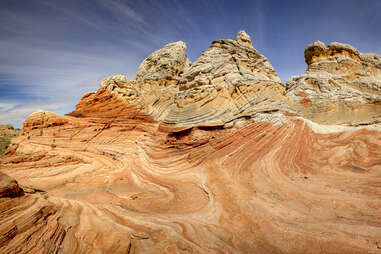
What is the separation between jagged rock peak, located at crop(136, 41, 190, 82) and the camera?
10.2m

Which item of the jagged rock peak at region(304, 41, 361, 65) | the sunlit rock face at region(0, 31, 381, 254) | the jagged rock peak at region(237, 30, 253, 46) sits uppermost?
the jagged rock peak at region(304, 41, 361, 65)

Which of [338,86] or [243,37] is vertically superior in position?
[243,37]

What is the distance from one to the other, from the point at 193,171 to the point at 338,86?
15.3 m

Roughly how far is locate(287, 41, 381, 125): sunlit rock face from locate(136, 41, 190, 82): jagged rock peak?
749 centimetres

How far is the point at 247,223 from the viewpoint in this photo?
3004 mm

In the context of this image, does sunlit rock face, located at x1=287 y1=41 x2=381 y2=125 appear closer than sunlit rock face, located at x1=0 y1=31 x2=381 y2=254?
No

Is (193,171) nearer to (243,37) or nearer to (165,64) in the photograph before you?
(165,64)

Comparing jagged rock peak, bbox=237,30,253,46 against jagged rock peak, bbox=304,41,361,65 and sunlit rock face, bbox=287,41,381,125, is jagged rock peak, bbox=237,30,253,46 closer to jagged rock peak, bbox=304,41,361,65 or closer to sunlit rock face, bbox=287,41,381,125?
sunlit rock face, bbox=287,41,381,125

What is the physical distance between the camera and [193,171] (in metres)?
5.23

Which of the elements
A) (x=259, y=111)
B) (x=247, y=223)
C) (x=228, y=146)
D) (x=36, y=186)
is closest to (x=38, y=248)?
(x=247, y=223)

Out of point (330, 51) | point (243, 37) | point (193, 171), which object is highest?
point (330, 51)

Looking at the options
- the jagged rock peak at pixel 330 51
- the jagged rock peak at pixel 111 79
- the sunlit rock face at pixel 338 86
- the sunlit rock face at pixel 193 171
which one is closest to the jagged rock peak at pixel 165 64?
the sunlit rock face at pixel 193 171

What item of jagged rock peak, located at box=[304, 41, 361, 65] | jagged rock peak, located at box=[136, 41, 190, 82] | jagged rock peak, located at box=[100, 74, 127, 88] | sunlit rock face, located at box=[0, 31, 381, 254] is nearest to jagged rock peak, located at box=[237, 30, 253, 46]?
sunlit rock face, located at box=[0, 31, 381, 254]

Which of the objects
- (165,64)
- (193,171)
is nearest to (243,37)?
(165,64)
